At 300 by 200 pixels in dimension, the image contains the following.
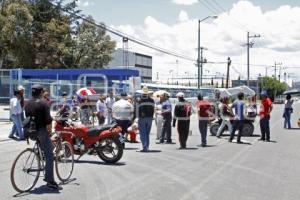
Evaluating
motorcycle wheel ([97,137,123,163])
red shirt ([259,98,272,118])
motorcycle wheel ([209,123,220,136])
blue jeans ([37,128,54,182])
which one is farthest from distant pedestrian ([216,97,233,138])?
blue jeans ([37,128,54,182])

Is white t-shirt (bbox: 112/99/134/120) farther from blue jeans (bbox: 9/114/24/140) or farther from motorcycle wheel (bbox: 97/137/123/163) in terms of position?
blue jeans (bbox: 9/114/24/140)

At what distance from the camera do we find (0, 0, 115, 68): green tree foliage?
171 feet

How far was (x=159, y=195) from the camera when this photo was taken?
8.73 meters

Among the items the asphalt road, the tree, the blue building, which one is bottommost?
the asphalt road

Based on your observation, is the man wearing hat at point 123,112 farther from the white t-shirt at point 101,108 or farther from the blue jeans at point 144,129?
the white t-shirt at point 101,108

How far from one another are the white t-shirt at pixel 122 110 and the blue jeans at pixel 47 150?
6336mm

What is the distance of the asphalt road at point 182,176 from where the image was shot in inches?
347

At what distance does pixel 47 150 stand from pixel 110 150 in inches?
141

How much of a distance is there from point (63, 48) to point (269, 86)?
9915cm

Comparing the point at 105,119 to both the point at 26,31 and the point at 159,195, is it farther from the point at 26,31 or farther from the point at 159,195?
the point at 26,31

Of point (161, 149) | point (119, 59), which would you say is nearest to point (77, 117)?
point (161, 149)

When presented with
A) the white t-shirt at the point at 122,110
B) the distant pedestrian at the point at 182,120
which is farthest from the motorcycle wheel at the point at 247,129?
the white t-shirt at the point at 122,110

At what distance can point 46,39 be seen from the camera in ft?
192

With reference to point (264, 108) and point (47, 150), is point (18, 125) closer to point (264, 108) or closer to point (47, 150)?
point (264, 108)
